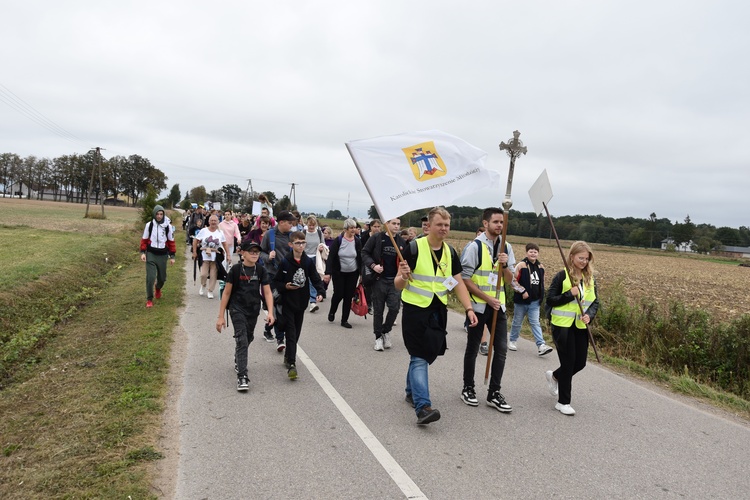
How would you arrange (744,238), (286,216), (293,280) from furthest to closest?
(744,238) → (286,216) → (293,280)

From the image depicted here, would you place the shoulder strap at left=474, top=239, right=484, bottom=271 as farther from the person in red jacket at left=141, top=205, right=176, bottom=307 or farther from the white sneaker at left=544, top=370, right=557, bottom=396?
the person in red jacket at left=141, top=205, right=176, bottom=307

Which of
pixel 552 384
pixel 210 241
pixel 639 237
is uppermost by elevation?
pixel 639 237

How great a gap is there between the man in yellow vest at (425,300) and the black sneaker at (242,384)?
6.07 feet

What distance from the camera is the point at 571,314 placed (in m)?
5.25

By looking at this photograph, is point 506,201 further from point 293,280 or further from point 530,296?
point 530,296

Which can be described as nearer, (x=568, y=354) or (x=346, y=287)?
(x=568, y=354)

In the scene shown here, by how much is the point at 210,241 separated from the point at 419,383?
729 cm

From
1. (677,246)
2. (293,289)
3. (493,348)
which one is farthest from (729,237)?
(293,289)

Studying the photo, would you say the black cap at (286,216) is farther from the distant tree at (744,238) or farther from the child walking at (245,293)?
the distant tree at (744,238)

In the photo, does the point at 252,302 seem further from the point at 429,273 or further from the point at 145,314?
the point at 145,314

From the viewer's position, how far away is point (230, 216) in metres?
12.5

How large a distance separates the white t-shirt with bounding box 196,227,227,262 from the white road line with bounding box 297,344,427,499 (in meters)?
5.47

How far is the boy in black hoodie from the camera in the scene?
610cm

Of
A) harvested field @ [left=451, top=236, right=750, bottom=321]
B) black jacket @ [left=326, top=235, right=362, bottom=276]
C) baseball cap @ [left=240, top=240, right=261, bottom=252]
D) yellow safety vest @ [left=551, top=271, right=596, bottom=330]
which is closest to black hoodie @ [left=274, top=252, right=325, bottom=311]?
baseball cap @ [left=240, top=240, right=261, bottom=252]
